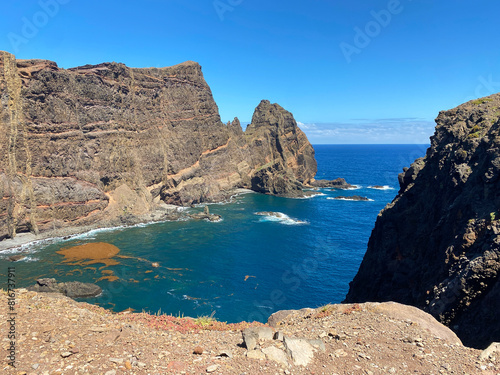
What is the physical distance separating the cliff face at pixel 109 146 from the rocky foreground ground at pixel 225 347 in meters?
57.8

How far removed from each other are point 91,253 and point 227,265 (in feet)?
77.9

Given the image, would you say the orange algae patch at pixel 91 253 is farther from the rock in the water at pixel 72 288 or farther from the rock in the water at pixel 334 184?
the rock in the water at pixel 334 184

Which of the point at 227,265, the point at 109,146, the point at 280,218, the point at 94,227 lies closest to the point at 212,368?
the point at 227,265

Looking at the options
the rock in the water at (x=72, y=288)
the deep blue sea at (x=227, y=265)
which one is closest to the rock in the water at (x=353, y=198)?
the deep blue sea at (x=227, y=265)

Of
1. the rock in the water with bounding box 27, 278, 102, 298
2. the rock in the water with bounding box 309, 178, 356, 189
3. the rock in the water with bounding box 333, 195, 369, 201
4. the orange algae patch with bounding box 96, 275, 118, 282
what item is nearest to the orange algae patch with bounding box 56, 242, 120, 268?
the orange algae patch with bounding box 96, 275, 118, 282

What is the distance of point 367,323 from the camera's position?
1320 centimetres

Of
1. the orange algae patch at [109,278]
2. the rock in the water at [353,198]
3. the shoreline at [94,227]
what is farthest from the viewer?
the rock in the water at [353,198]

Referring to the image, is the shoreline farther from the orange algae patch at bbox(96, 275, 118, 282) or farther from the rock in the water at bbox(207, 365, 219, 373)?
the rock in the water at bbox(207, 365, 219, 373)

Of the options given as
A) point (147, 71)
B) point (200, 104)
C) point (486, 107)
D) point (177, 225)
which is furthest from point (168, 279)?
point (200, 104)

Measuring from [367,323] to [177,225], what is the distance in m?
63.4

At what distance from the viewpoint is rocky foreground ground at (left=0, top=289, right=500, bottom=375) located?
955cm

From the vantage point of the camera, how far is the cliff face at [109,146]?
59.3 m

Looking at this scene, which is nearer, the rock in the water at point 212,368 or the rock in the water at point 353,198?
the rock in the water at point 212,368

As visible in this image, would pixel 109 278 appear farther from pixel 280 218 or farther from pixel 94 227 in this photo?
pixel 280 218
